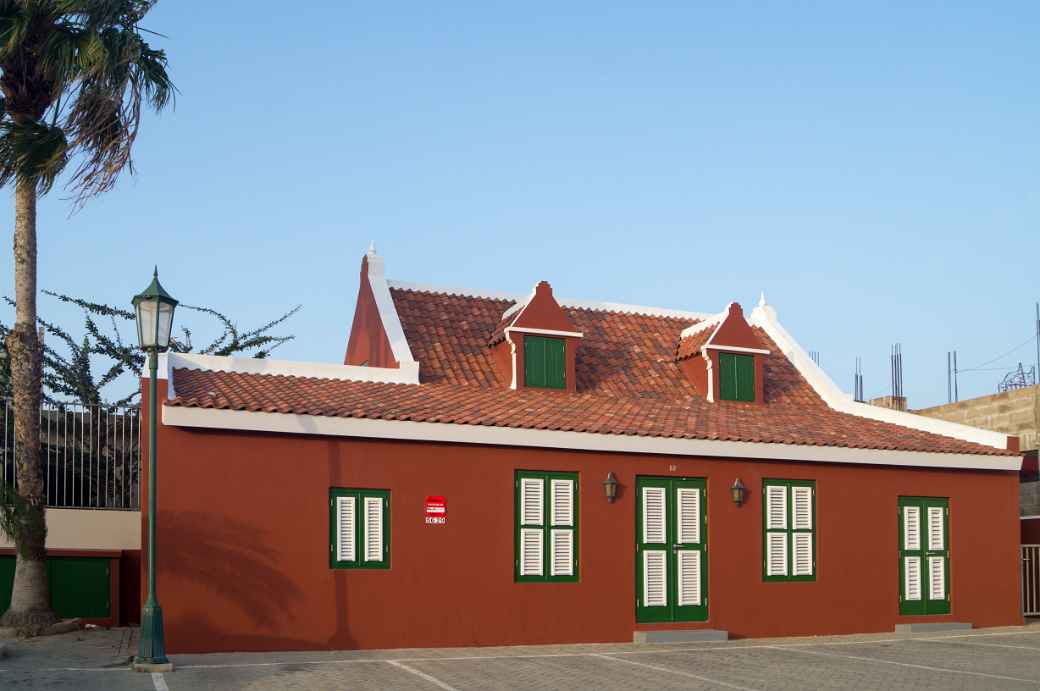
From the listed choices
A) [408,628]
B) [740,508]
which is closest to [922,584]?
[740,508]

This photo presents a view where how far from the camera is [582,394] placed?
1961cm

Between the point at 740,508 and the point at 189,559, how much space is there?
8297 millimetres

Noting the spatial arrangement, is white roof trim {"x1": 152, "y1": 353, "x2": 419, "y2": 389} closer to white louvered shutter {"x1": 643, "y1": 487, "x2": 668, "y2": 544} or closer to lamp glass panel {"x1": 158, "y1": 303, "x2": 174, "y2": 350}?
lamp glass panel {"x1": 158, "y1": 303, "x2": 174, "y2": 350}

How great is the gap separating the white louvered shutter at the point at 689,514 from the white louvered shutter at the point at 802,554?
1.76 metres

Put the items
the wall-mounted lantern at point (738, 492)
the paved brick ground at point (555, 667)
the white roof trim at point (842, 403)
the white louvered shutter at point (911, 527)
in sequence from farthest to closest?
the white roof trim at point (842, 403) → the white louvered shutter at point (911, 527) → the wall-mounted lantern at point (738, 492) → the paved brick ground at point (555, 667)

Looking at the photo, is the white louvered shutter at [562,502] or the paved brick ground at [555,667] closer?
the paved brick ground at [555,667]

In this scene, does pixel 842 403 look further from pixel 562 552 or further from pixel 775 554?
pixel 562 552

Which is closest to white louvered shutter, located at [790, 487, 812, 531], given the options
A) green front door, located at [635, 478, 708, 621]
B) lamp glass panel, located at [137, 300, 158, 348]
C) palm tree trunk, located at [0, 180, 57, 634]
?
green front door, located at [635, 478, 708, 621]

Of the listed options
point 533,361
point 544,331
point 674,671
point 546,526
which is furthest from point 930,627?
point 544,331

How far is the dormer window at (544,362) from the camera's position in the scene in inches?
762

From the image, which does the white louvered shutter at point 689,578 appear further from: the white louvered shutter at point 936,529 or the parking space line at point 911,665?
the white louvered shutter at point 936,529

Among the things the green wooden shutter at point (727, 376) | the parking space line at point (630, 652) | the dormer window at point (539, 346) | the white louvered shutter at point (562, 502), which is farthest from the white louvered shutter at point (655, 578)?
the green wooden shutter at point (727, 376)

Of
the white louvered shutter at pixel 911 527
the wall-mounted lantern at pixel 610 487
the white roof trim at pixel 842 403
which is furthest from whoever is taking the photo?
the white roof trim at pixel 842 403

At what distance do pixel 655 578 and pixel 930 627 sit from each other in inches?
200
